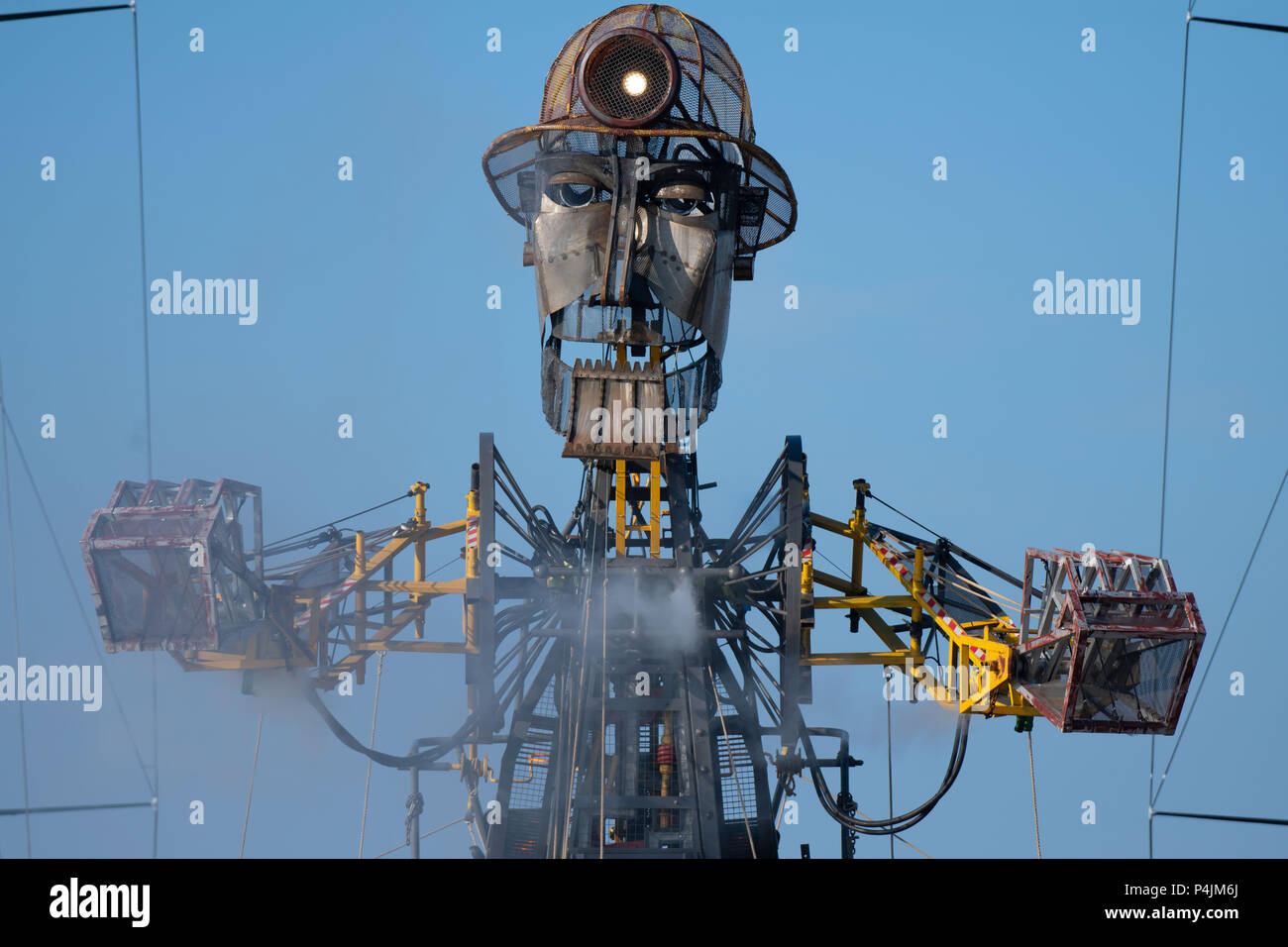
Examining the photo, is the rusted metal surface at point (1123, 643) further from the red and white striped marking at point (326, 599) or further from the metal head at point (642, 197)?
the red and white striped marking at point (326, 599)

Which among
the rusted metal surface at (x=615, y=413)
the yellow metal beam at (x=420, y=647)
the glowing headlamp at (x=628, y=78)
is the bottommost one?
the yellow metal beam at (x=420, y=647)

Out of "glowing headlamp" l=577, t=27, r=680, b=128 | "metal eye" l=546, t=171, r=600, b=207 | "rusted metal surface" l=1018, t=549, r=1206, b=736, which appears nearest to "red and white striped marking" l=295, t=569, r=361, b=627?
"metal eye" l=546, t=171, r=600, b=207

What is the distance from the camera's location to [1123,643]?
28.5 meters

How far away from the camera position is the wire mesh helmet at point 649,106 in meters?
36.9

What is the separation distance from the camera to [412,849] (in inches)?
1451

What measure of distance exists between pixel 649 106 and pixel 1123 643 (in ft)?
52.5

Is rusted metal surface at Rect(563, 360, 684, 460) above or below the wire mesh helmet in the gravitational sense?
below

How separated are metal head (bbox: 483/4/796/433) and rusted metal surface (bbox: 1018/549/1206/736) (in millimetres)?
11205

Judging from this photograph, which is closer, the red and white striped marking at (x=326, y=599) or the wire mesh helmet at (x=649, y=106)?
the wire mesh helmet at (x=649, y=106)

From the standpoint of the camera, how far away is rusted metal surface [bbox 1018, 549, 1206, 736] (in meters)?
27.9

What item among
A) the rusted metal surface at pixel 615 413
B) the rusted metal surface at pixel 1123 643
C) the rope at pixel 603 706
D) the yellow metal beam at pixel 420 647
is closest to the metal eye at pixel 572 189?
the rusted metal surface at pixel 615 413

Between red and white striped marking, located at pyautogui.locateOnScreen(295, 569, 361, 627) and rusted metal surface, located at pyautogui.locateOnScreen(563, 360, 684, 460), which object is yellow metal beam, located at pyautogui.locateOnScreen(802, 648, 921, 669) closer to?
Answer: rusted metal surface, located at pyautogui.locateOnScreen(563, 360, 684, 460)

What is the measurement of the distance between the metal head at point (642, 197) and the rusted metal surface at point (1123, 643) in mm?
11205
